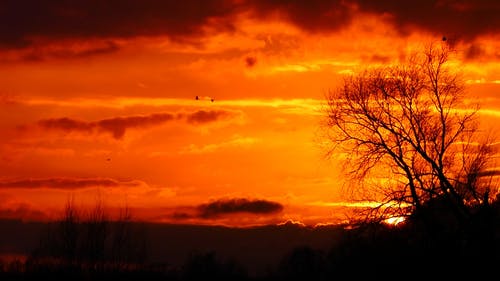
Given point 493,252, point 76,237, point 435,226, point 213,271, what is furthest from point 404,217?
point 213,271

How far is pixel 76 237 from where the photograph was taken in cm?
5419

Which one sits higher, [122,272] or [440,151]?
[440,151]

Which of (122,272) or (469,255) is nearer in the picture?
(469,255)

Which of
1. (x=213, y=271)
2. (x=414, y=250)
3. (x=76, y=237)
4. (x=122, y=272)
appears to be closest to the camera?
(x=414, y=250)

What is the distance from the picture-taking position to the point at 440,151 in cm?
3441

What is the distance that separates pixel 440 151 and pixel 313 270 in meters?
41.9

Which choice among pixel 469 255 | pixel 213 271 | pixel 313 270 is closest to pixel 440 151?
pixel 469 255

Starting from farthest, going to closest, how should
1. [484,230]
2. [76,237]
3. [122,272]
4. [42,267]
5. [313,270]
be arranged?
[313,270], [76,237], [122,272], [42,267], [484,230]

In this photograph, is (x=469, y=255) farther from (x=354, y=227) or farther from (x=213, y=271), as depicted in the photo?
(x=213, y=271)

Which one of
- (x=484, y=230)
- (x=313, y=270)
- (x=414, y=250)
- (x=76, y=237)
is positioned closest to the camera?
(x=484, y=230)

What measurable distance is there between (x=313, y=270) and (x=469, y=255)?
40.7 m

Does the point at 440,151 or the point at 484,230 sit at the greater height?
the point at 440,151

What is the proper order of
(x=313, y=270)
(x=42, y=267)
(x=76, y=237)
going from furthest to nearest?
(x=313, y=270) → (x=76, y=237) → (x=42, y=267)

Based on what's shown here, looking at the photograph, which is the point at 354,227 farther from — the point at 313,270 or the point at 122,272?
the point at 313,270
